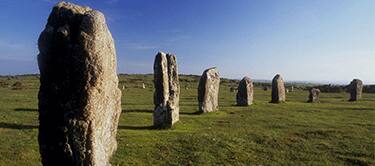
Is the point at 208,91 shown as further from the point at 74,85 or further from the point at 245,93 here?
the point at 74,85

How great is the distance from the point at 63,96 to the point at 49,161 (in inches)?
72.0

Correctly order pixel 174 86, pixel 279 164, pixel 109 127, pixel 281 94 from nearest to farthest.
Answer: pixel 109 127
pixel 279 164
pixel 174 86
pixel 281 94

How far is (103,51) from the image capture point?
1105cm

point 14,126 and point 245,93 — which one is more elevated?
point 245,93

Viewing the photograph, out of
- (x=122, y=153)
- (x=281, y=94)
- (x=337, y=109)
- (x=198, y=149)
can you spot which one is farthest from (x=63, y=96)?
(x=281, y=94)

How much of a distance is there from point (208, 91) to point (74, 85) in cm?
2585

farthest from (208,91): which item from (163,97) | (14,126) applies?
(14,126)

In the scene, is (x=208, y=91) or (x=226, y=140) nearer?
(x=226, y=140)

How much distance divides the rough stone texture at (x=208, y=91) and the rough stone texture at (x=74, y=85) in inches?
958

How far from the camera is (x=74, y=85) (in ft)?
35.6

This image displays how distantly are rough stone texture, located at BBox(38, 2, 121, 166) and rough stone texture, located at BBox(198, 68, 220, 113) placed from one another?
79.8 feet

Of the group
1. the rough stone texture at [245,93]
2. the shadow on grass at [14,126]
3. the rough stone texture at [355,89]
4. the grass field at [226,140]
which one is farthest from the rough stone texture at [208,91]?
the rough stone texture at [355,89]

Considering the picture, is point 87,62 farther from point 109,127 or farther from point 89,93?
point 109,127

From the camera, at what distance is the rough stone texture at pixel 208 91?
117 feet
